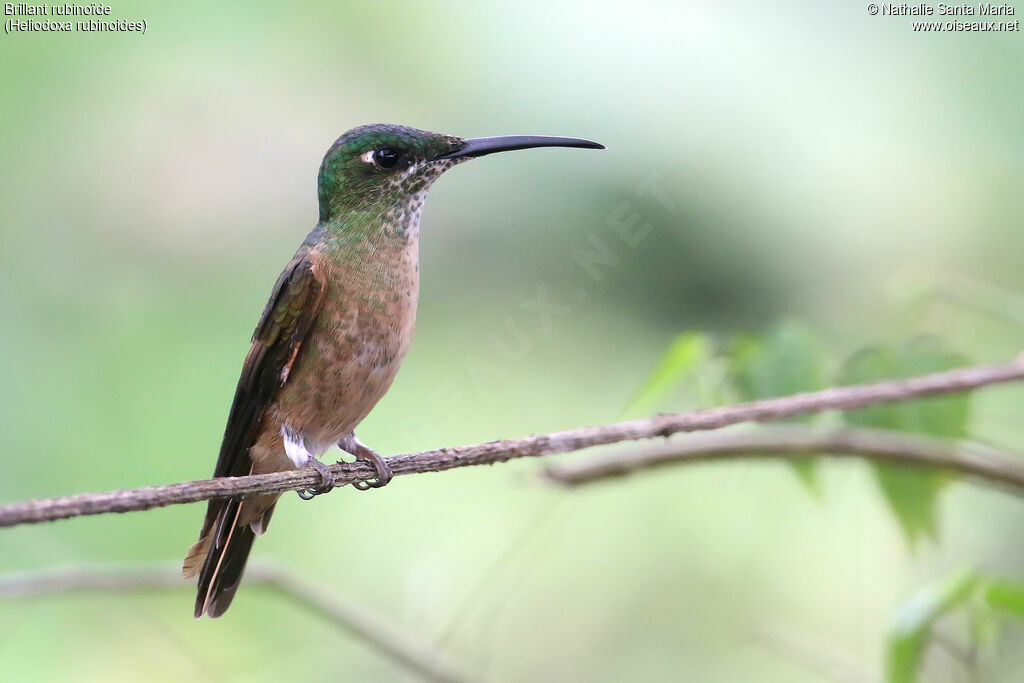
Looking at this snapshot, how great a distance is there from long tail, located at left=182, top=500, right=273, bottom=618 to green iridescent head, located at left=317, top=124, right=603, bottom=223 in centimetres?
76

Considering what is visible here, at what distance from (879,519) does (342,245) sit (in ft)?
9.61

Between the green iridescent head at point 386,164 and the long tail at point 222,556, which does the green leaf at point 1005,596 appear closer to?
the green iridescent head at point 386,164

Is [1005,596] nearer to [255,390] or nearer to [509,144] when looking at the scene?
[509,144]

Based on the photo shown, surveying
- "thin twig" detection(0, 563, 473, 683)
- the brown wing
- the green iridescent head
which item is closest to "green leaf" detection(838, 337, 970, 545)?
the green iridescent head

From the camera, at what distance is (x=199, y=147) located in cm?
503

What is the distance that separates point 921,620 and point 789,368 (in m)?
0.58

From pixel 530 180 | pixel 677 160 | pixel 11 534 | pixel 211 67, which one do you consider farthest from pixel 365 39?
pixel 11 534


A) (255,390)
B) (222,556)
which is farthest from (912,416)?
(222,556)

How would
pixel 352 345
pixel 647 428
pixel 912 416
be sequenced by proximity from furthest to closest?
pixel 352 345, pixel 912 416, pixel 647 428

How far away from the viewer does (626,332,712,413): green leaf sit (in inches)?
80.0

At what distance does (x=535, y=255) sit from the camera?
490 cm

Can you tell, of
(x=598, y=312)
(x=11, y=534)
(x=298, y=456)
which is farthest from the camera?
(x=598, y=312)

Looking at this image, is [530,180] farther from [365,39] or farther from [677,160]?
[365,39]

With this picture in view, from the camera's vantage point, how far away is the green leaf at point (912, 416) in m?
2.01
